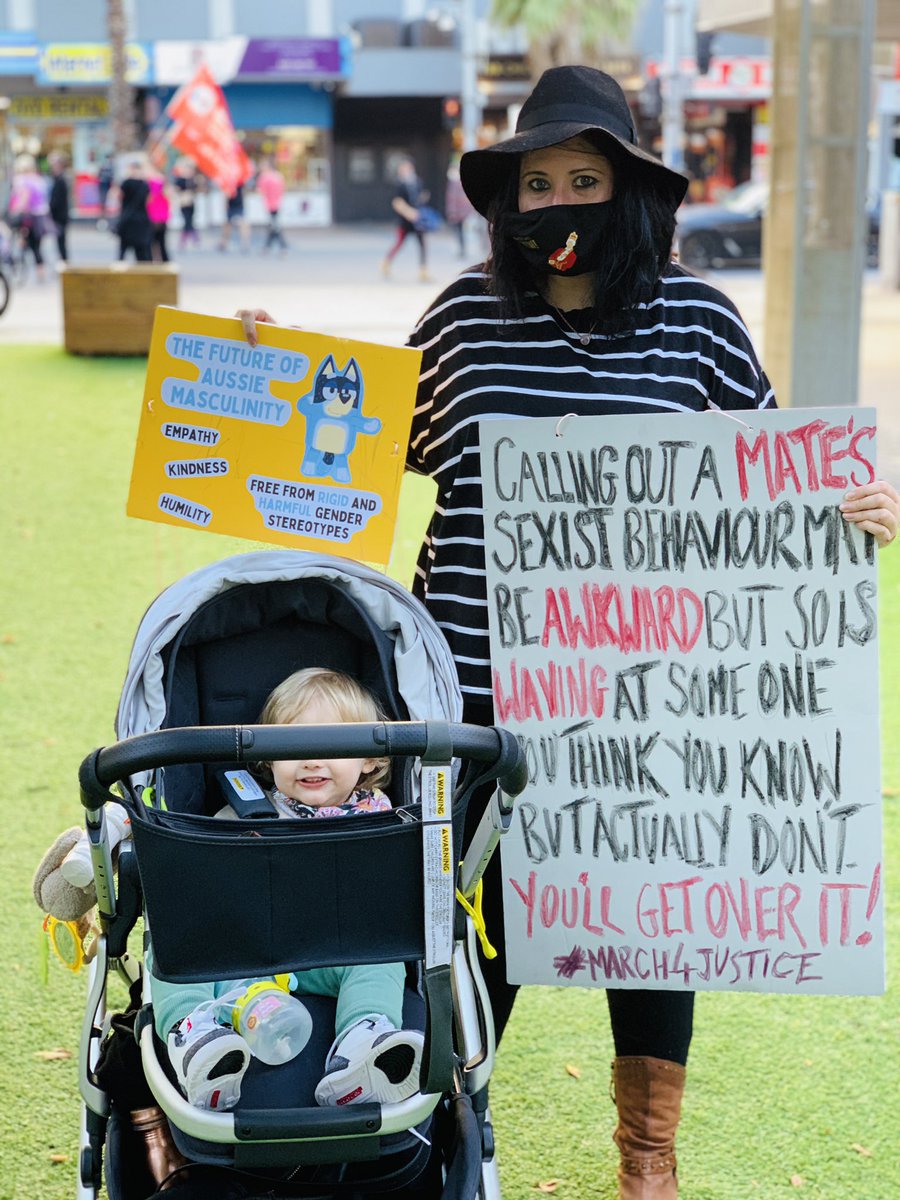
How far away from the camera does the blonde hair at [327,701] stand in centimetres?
244

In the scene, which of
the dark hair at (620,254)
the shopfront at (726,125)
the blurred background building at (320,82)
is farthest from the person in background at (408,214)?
the dark hair at (620,254)

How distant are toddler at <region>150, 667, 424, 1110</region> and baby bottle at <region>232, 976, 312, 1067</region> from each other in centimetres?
3

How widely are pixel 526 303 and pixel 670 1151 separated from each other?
155cm

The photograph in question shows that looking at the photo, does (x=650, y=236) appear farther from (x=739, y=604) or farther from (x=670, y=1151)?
(x=670, y=1151)

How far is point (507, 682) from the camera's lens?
2506mm

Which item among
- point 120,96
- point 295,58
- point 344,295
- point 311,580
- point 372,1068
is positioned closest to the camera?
point 372,1068

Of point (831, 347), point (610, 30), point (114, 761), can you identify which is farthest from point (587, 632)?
point (610, 30)

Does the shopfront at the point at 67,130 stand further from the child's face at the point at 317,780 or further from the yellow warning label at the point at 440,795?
the yellow warning label at the point at 440,795

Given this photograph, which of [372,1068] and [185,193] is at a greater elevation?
[185,193]

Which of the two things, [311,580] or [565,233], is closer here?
[565,233]

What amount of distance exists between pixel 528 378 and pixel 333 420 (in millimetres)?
361

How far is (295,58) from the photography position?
36500 mm

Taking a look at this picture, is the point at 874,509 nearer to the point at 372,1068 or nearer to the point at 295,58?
the point at 372,1068

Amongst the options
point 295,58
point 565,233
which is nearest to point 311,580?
point 565,233
